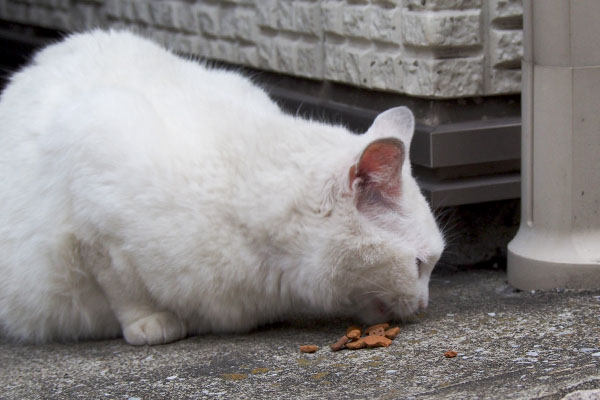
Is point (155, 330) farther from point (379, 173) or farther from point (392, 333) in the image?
point (379, 173)

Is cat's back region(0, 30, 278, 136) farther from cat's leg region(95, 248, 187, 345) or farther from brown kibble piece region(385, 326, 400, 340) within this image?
brown kibble piece region(385, 326, 400, 340)

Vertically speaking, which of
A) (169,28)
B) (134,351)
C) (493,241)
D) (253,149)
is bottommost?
(134,351)

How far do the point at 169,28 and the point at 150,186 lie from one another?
2.39m

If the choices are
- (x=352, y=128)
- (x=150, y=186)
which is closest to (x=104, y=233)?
(x=150, y=186)

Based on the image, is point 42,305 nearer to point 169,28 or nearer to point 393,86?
point 393,86

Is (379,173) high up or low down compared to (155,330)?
up

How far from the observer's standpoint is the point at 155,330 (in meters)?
3.07

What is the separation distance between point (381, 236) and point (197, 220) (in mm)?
595

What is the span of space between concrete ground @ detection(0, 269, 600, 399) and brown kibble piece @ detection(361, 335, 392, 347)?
0.07 feet

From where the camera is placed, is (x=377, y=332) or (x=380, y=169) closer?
(x=380, y=169)

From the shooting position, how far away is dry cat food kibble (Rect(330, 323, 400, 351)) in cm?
283

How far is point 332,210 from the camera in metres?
2.74

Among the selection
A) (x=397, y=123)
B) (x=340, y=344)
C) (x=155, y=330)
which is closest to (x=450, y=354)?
(x=340, y=344)

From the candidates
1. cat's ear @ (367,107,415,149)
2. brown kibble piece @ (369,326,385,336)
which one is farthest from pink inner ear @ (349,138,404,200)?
brown kibble piece @ (369,326,385,336)
